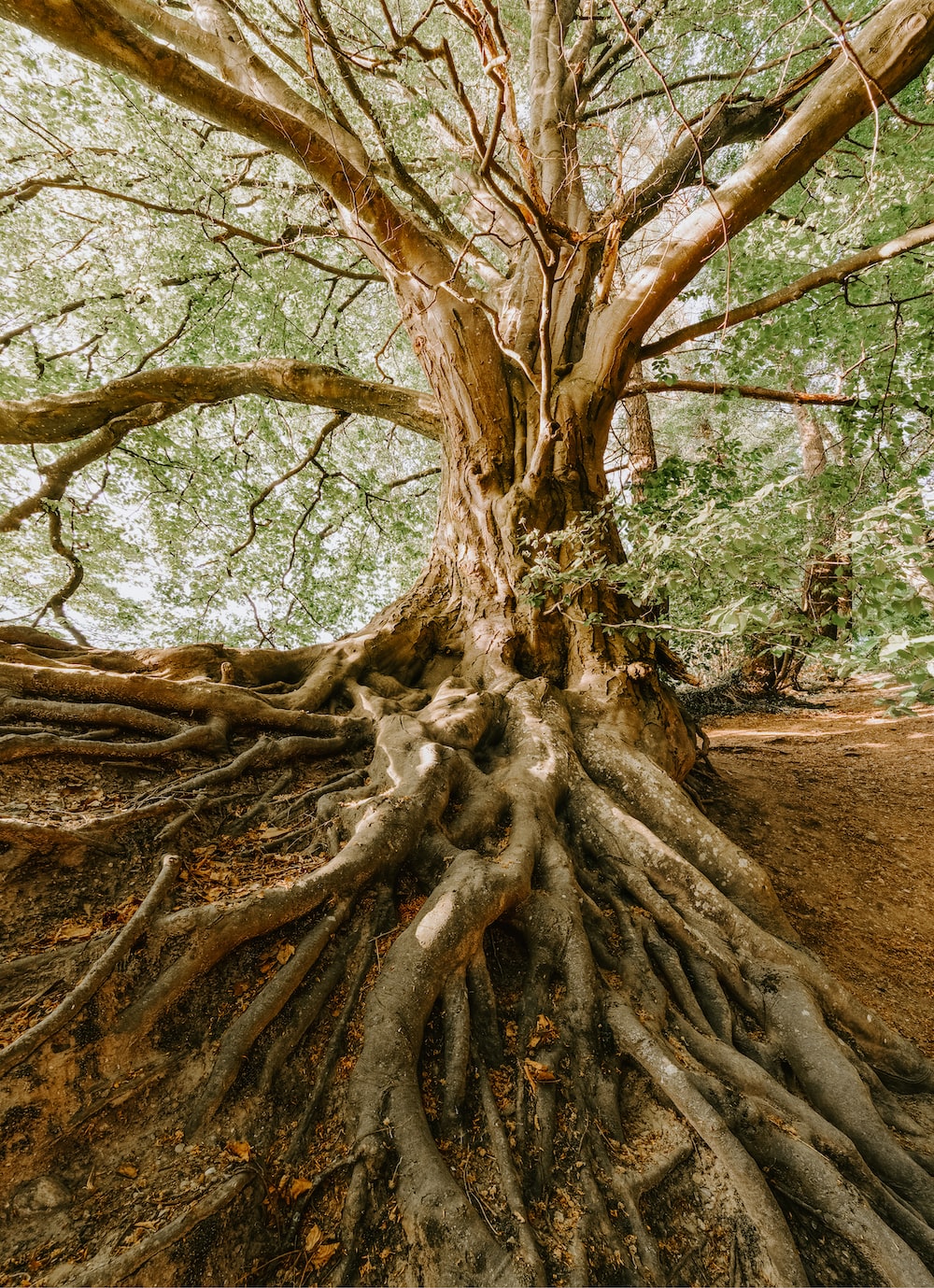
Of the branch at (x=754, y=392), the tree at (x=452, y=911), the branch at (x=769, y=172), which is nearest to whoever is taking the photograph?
the tree at (x=452, y=911)

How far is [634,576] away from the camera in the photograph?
10.8 ft

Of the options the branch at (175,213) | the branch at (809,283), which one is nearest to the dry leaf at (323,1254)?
the branch at (809,283)

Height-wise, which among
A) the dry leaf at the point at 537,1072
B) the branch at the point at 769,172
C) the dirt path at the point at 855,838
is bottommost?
the dirt path at the point at 855,838

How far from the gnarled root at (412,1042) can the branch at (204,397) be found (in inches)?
88.2

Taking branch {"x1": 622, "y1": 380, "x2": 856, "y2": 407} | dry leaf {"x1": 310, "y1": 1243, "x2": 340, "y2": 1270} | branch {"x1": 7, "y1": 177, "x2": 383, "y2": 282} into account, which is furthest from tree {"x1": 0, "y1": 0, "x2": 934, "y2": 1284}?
branch {"x1": 7, "y1": 177, "x2": 383, "y2": 282}

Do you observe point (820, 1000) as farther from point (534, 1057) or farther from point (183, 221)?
point (183, 221)

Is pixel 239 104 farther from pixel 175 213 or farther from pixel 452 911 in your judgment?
pixel 452 911

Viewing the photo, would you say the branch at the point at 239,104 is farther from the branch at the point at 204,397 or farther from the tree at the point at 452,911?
the branch at the point at 204,397

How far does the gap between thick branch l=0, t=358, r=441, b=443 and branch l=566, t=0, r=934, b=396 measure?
174 cm

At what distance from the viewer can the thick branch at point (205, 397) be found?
4266 mm

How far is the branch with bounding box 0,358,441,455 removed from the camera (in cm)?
427

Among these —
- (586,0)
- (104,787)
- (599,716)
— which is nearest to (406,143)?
(586,0)

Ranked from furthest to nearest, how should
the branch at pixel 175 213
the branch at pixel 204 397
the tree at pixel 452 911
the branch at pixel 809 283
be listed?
the branch at pixel 175 213 → the branch at pixel 204 397 → the branch at pixel 809 283 → the tree at pixel 452 911

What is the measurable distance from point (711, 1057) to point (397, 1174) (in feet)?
4.31
